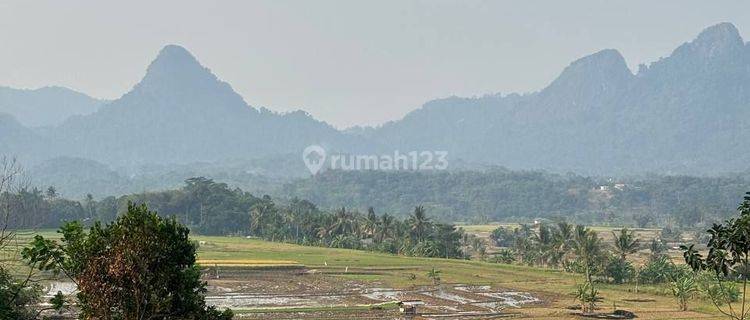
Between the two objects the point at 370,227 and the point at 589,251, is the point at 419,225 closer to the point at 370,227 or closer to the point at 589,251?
the point at 370,227

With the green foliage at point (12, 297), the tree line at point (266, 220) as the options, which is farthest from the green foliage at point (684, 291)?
the tree line at point (266, 220)

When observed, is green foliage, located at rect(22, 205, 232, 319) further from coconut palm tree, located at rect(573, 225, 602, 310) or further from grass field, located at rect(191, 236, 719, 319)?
coconut palm tree, located at rect(573, 225, 602, 310)

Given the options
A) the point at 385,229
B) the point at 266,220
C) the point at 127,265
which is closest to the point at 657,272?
the point at 385,229

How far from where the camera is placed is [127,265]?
509 inches

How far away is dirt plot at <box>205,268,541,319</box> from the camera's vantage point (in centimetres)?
3923

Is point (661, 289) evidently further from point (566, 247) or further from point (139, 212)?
point (139, 212)

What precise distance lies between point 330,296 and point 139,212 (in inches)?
1339

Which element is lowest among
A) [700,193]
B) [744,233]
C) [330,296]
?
[330,296]

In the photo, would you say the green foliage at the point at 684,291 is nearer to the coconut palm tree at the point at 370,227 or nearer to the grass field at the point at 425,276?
the grass field at the point at 425,276

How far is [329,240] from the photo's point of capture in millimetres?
96312

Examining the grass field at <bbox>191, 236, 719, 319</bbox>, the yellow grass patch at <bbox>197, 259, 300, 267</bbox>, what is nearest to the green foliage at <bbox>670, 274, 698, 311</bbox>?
the grass field at <bbox>191, 236, 719, 319</bbox>

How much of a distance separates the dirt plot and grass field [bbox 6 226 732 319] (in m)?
0.53

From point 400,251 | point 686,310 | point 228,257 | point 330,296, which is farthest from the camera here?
point 400,251

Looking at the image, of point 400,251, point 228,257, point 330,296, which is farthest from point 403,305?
point 400,251
